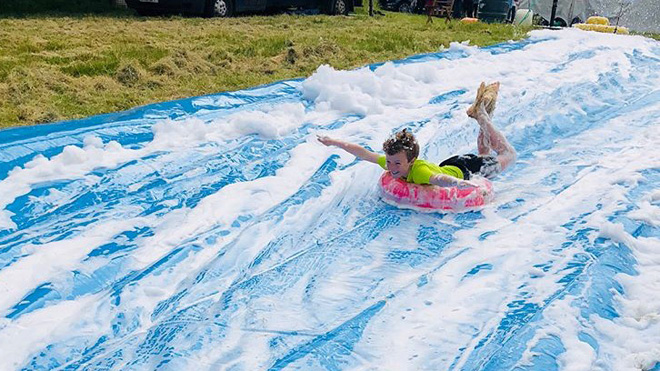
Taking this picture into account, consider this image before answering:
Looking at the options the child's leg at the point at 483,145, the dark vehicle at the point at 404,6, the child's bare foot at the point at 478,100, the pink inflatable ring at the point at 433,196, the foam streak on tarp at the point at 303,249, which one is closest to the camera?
the foam streak on tarp at the point at 303,249

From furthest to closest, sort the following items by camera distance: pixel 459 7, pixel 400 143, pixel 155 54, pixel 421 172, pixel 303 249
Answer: pixel 459 7
pixel 155 54
pixel 421 172
pixel 400 143
pixel 303 249

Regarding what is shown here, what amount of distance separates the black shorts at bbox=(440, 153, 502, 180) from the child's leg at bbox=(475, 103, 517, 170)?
0.10m

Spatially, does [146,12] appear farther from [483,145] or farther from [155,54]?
[483,145]

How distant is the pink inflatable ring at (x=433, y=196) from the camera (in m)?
4.30

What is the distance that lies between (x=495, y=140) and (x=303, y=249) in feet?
6.64

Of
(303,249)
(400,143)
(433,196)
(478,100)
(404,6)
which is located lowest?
(303,249)

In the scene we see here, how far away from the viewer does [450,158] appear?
16.0 ft

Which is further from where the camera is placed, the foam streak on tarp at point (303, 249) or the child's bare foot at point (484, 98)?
the child's bare foot at point (484, 98)

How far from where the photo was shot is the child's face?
428 cm

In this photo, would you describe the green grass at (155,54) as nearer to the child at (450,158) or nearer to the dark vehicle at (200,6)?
the dark vehicle at (200,6)

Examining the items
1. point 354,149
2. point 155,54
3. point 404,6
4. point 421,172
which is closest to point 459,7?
point 404,6

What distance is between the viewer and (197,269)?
11.3 feet

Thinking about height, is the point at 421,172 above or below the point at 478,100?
below

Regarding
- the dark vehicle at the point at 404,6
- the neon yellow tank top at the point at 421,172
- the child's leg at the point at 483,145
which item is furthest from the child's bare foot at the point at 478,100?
the dark vehicle at the point at 404,6
